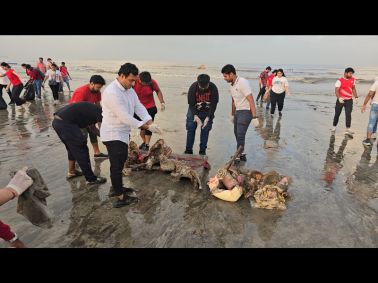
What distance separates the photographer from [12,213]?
3965 millimetres

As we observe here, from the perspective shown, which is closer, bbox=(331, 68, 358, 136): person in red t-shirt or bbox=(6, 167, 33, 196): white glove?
bbox=(6, 167, 33, 196): white glove

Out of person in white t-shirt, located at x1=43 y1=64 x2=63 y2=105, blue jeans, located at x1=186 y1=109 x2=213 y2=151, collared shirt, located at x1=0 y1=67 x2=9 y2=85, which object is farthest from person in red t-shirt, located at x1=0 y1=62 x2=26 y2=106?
blue jeans, located at x1=186 y1=109 x2=213 y2=151

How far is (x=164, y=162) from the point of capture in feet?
17.7

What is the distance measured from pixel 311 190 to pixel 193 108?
2888 millimetres

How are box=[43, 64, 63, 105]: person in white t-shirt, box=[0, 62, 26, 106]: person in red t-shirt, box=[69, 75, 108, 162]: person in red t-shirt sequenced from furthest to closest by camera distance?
box=[43, 64, 63, 105]: person in white t-shirt < box=[0, 62, 26, 106]: person in red t-shirt < box=[69, 75, 108, 162]: person in red t-shirt

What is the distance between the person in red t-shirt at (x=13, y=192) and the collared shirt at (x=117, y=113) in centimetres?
114

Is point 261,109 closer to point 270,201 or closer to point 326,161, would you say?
Result: point 326,161

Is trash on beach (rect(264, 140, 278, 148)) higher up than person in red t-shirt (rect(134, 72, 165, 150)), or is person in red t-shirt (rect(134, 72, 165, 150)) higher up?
person in red t-shirt (rect(134, 72, 165, 150))

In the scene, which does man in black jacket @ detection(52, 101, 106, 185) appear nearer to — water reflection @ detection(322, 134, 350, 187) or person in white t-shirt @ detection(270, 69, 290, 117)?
water reflection @ detection(322, 134, 350, 187)

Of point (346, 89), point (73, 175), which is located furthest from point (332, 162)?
point (73, 175)

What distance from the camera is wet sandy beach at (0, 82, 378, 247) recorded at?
11.5 feet

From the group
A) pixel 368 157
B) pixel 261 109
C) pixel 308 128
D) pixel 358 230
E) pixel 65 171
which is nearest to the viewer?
pixel 358 230

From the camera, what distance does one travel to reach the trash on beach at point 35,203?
318 centimetres
